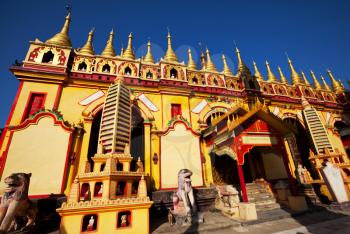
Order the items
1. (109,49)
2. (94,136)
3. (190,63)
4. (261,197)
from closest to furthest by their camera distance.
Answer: (261,197) < (94,136) < (109,49) < (190,63)

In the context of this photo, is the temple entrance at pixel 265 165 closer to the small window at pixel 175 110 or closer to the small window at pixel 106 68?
the small window at pixel 175 110

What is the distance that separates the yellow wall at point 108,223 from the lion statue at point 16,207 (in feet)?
4.69

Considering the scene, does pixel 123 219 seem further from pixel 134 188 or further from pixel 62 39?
pixel 62 39

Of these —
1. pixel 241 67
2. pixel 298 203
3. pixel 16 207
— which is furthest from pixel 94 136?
pixel 241 67

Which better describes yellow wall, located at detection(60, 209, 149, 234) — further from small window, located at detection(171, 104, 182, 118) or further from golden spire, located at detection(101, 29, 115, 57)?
golden spire, located at detection(101, 29, 115, 57)

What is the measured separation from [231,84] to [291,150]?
7.67 metres

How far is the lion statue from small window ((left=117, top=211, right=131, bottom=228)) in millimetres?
2898

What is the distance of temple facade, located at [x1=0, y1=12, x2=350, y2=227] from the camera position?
28.3ft

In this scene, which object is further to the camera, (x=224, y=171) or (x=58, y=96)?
(x=224, y=171)

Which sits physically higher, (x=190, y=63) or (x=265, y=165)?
(x=190, y=63)

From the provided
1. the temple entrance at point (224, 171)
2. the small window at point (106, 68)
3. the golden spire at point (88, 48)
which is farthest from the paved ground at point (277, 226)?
the golden spire at point (88, 48)

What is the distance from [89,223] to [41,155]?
546cm

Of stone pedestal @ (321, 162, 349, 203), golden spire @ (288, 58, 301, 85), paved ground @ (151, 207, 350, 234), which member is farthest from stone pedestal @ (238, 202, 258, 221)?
golden spire @ (288, 58, 301, 85)

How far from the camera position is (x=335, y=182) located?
936 centimetres
